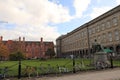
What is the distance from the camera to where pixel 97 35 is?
71562 mm

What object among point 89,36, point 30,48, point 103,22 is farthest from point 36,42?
point 103,22

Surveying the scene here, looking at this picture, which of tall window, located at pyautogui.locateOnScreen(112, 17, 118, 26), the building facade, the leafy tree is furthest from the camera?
the leafy tree

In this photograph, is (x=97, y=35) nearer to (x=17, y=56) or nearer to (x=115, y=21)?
(x=115, y=21)

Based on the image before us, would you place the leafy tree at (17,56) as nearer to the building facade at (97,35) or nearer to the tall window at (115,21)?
the building facade at (97,35)

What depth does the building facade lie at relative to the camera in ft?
193

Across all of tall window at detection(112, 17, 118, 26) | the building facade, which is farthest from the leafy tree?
tall window at detection(112, 17, 118, 26)

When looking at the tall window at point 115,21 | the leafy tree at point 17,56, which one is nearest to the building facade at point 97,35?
the tall window at point 115,21

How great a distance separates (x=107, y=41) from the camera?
63.7 metres

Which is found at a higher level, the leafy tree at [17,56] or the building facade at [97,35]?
the building facade at [97,35]

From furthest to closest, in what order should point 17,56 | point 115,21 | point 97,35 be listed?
point 17,56 → point 97,35 → point 115,21

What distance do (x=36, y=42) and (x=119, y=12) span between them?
8903cm

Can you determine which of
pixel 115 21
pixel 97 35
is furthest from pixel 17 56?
pixel 115 21

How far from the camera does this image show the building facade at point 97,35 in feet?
193

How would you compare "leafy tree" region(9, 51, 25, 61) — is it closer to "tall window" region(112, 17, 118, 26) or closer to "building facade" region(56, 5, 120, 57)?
"building facade" region(56, 5, 120, 57)
